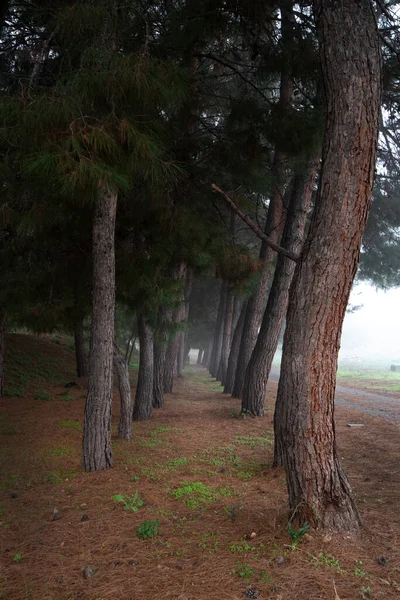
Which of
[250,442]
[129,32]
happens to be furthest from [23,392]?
[129,32]

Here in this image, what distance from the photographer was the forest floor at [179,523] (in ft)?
Result: 9.79

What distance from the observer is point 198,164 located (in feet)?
25.5

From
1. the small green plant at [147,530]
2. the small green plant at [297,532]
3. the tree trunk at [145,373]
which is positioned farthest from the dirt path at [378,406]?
the small green plant at [147,530]

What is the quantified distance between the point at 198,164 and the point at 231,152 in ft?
2.81

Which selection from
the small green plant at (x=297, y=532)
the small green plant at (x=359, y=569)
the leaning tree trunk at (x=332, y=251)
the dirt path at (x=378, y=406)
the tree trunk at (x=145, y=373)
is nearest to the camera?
the small green plant at (x=359, y=569)

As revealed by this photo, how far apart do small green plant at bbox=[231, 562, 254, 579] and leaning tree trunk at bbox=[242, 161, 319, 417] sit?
18.5 ft

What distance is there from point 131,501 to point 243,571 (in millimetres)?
1801

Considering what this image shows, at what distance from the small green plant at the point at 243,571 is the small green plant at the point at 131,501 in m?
1.49

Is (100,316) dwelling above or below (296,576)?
above

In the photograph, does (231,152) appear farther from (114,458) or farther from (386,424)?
(386,424)

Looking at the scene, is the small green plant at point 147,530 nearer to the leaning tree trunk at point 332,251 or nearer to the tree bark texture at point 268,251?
the leaning tree trunk at point 332,251

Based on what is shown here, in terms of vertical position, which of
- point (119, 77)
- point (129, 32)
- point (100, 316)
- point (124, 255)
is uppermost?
point (129, 32)

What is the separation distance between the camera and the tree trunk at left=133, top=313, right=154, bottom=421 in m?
9.00

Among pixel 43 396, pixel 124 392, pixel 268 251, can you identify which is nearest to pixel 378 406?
pixel 268 251
